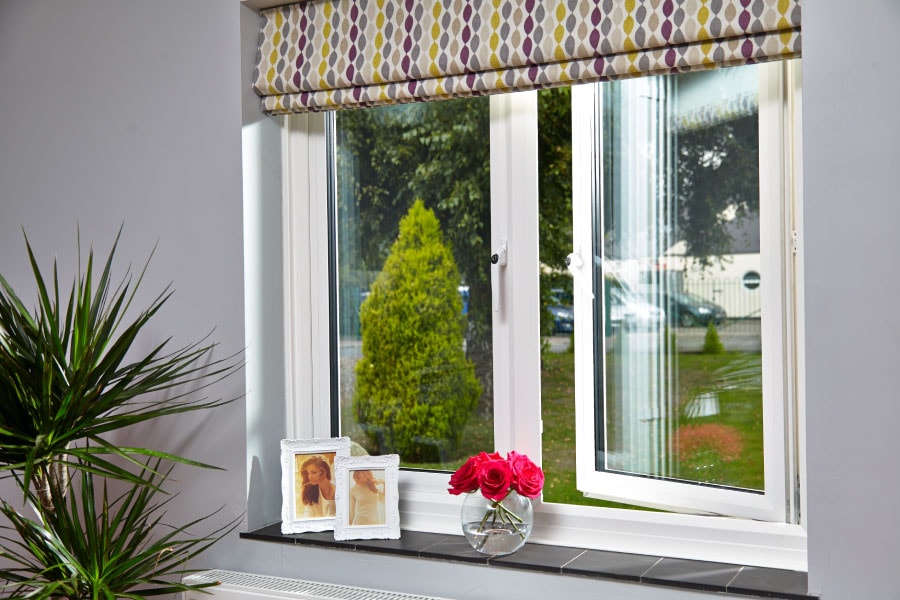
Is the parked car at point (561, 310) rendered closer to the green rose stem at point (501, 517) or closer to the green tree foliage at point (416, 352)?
the green tree foliage at point (416, 352)

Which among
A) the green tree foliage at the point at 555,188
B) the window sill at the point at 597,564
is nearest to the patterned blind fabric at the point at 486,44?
the green tree foliage at the point at 555,188

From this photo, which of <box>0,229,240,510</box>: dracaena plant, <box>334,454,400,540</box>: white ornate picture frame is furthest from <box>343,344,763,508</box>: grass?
<box>0,229,240,510</box>: dracaena plant

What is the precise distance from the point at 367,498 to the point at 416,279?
611 mm

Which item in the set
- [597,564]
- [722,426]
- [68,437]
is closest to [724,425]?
[722,426]

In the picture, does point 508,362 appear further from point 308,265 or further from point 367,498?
point 308,265

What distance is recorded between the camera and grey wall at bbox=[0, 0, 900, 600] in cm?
170

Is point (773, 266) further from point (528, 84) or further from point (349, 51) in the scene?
point (349, 51)

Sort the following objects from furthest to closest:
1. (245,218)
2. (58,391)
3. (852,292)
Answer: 1. (245,218)
2. (58,391)
3. (852,292)

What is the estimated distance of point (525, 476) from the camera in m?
2.12

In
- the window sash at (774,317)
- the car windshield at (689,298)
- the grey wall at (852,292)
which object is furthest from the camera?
the car windshield at (689,298)

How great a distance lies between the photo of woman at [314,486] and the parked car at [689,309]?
0.99m

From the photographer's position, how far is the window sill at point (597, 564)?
1.85 meters

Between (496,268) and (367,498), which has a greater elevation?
(496,268)

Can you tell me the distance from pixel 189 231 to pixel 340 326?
19.8 inches
